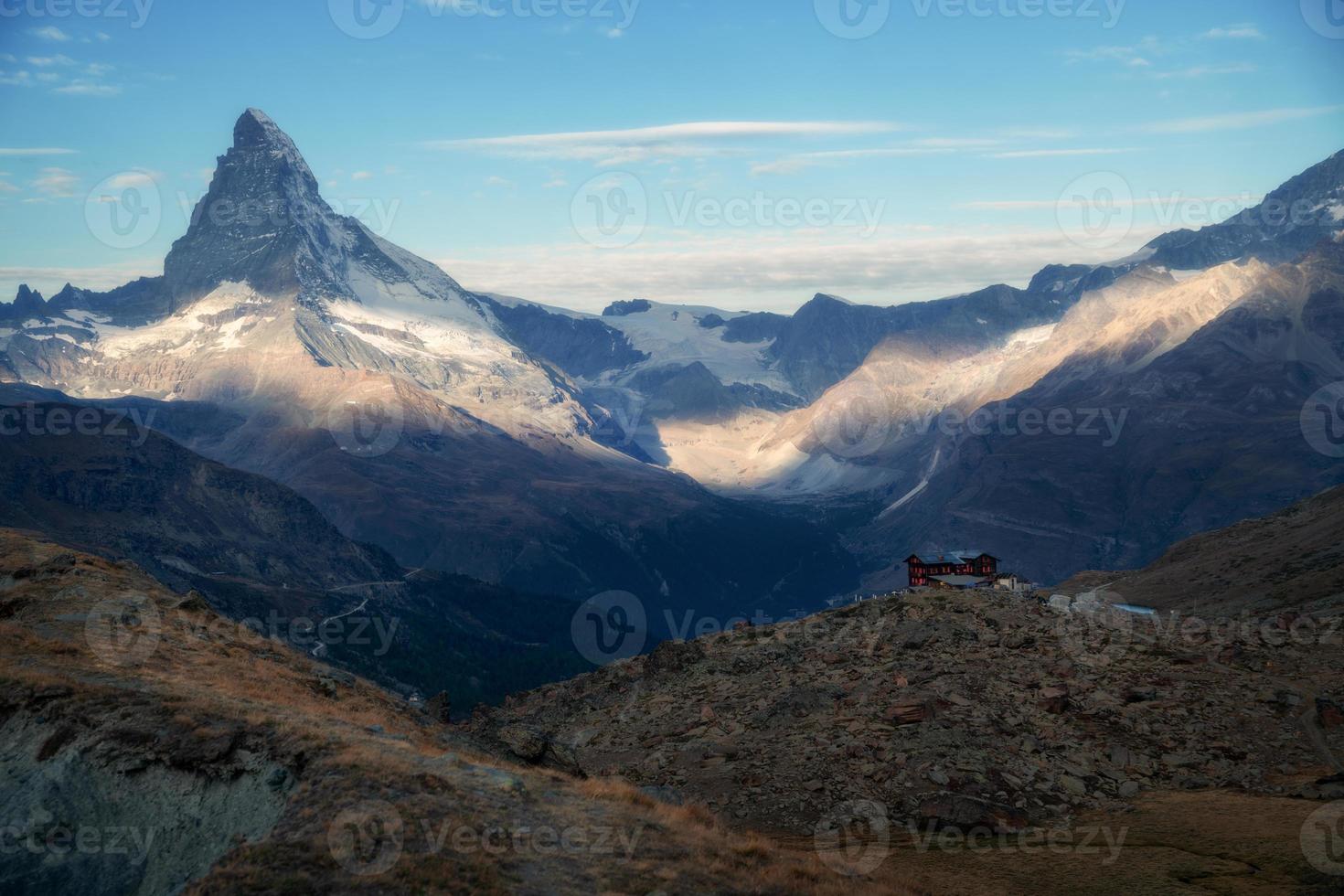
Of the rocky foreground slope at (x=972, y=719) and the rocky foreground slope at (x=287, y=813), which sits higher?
the rocky foreground slope at (x=287, y=813)

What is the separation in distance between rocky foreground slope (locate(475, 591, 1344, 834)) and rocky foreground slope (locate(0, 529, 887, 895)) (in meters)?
8.65

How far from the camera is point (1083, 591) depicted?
93.3 m

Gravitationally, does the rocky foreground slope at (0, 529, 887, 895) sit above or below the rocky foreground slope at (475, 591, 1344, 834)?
above

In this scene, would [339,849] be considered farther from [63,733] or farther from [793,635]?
[793,635]

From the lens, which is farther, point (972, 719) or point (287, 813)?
point (972, 719)

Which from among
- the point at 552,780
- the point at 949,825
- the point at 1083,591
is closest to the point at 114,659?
the point at 552,780

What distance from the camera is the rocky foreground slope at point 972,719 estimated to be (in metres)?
39.1

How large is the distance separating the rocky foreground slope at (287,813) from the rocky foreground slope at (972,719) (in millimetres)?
8651

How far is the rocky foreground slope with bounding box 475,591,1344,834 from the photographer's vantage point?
3909 centimetres

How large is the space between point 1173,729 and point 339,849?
31.1 meters

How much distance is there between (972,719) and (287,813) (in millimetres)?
25887

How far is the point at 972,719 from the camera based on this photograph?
42.8 meters

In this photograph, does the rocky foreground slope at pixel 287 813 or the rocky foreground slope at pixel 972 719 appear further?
the rocky foreground slope at pixel 972 719

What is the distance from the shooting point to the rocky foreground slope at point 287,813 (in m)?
25.8
